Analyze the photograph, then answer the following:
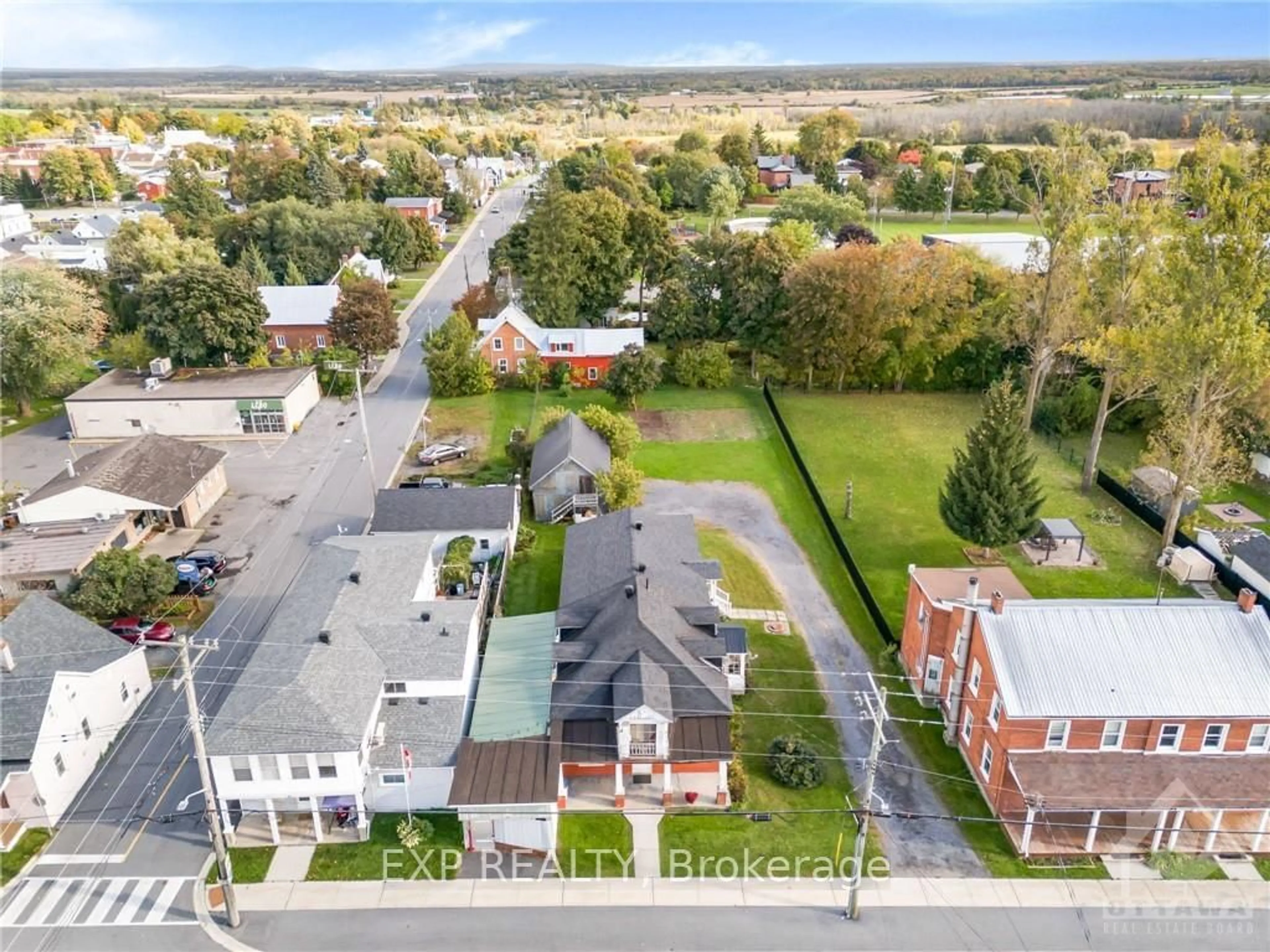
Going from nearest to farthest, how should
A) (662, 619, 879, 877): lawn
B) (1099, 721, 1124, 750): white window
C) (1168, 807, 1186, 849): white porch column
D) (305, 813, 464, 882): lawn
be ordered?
(305, 813, 464, 882): lawn < (1168, 807, 1186, 849): white porch column < (662, 619, 879, 877): lawn < (1099, 721, 1124, 750): white window

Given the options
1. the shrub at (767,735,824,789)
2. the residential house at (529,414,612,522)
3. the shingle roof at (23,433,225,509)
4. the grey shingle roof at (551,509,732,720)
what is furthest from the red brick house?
the shingle roof at (23,433,225,509)

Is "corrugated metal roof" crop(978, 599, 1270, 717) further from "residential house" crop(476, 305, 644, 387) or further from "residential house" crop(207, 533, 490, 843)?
"residential house" crop(476, 305, 644, 387)

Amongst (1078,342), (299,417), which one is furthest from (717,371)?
(299,417)

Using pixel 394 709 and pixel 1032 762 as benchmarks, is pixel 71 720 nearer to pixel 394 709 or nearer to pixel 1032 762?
pixel 394 709

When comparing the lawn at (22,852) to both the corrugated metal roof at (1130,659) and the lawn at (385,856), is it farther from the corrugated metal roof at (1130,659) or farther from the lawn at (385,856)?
the corrugated metal roof at (1130,659)

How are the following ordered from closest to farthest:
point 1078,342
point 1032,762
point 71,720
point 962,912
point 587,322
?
point 962,912 → point 1032,762 → point 71,720 → point 1078,342 → point 587,322

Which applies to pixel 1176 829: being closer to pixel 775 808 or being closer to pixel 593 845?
pixel 775 808
